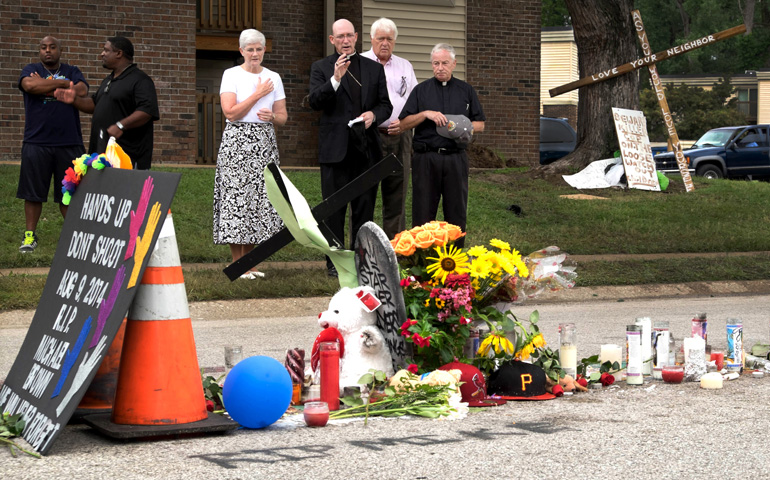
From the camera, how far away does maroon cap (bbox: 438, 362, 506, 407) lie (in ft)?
17.3

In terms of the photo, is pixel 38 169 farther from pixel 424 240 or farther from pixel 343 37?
pixel 424 240

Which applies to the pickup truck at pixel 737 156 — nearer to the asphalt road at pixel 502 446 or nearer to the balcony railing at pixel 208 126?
the balcony railing at pixel 208 126

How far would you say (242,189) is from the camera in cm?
925

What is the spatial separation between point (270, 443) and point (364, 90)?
4998 millimetres

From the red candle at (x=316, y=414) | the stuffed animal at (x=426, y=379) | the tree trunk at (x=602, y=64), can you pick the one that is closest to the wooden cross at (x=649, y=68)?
the tree trunk at (x=602, y=64)

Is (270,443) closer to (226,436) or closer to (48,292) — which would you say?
(226,436)

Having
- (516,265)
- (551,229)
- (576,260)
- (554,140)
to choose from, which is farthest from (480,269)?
(554,140)

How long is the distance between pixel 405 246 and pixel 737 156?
93.2 feet

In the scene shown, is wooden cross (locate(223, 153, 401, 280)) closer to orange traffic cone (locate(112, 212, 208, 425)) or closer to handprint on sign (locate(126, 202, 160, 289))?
orange traffic cone (locate(112, 212, 208, 425))

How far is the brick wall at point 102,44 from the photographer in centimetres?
1648

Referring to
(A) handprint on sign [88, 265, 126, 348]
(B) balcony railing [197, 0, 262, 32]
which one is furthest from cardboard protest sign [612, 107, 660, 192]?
(A) handprint on sign [88, 265, 126, 348]

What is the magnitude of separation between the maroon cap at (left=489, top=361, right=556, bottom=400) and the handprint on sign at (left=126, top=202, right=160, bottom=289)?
6.89 feet

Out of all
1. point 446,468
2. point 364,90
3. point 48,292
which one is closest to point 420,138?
point 364,90

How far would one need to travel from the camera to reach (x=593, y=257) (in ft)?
39.0
